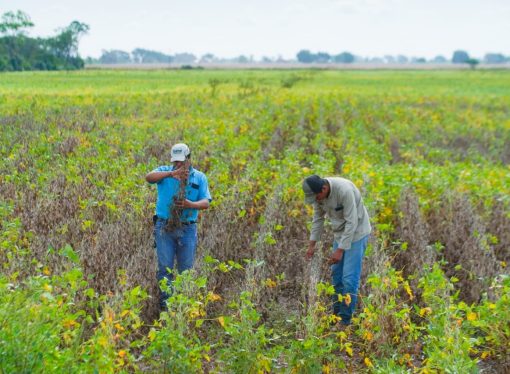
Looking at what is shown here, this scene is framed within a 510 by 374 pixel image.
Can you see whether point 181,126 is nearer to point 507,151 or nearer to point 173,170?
point 507,151

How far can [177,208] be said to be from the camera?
525 cm

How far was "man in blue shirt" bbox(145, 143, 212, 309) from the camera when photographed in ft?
17.1

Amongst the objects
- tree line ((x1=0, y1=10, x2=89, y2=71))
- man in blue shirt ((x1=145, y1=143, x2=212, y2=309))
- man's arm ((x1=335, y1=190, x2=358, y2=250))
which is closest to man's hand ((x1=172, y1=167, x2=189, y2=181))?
man in blue shirt ((x1=145, y1=143, x2=212, y2=309))

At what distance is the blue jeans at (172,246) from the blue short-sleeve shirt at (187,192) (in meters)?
0.10

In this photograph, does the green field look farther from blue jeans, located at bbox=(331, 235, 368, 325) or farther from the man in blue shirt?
the man in blue shirt

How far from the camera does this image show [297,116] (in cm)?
2117

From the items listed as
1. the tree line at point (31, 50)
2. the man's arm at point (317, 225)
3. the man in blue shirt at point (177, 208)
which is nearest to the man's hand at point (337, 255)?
the man's arm at point (317, 225)

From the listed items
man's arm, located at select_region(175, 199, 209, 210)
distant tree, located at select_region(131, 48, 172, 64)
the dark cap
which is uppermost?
the dark cap

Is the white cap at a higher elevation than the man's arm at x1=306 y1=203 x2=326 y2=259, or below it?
higher

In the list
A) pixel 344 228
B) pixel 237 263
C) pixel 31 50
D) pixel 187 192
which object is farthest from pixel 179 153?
pixel 31 50

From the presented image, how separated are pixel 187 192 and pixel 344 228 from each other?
4.95 ft

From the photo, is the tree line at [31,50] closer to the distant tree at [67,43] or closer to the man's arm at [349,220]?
the distant tree at [67,43]

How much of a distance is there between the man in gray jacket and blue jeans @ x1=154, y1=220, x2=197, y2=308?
1.14 metres

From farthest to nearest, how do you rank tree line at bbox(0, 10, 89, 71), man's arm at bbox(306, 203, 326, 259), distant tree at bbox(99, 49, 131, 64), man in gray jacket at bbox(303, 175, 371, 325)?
distant tree at bbox(99, 49, 131, 64) < tree line at bbox(0, 10, 89, 71) < man's arm at bbox(306, 203, 326, 259) < man in gray jacket at bbox(303, 175, 371, 325)
